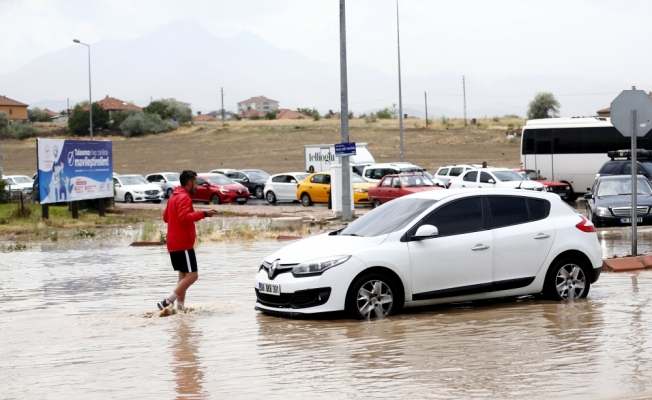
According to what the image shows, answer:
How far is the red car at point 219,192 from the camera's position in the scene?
137 feet

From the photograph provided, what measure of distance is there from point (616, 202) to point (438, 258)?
46.3 feet

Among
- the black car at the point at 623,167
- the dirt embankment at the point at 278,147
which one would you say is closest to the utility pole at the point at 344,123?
the black car at the point at 623,167

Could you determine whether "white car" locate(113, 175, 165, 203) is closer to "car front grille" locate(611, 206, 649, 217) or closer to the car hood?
"car front grille" locate(611, 206, 649, 217)

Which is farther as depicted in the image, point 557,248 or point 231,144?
point 231,144

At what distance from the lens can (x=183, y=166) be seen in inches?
2894

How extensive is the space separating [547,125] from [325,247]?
106 feet

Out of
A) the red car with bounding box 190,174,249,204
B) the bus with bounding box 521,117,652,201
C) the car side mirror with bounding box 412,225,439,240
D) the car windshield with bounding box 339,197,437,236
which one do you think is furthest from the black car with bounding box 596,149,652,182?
the car side mirror with bounding box 412,225,439,240

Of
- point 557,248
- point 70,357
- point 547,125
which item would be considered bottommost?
point 70,357

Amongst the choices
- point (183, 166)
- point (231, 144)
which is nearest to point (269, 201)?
point (183, 166)

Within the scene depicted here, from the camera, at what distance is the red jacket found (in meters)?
11.3

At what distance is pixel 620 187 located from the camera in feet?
80.3

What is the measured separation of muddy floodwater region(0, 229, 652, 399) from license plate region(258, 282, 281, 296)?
1.14ft

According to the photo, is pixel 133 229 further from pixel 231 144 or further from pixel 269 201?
pixel 231 144

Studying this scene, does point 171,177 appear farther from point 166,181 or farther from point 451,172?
point 451,172
